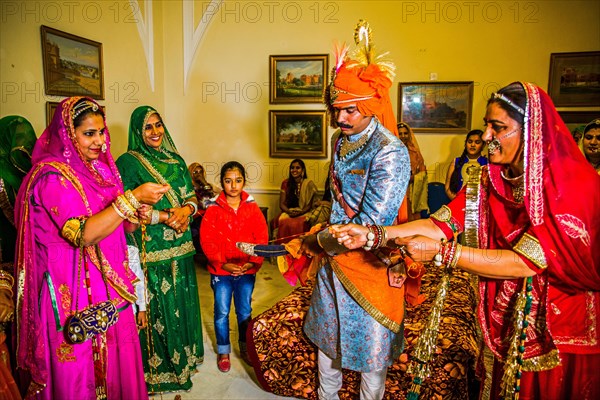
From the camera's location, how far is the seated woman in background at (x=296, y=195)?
6145mm

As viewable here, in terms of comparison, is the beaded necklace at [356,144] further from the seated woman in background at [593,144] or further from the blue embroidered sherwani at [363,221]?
the seated woman in background at [593,144]

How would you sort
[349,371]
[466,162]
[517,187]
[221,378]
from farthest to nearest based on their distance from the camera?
[466,162] < [221,378] < [349,371] < [517,187]

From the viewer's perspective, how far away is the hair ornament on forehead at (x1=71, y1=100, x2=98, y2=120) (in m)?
2.00

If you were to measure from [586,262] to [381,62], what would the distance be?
4.50 feet

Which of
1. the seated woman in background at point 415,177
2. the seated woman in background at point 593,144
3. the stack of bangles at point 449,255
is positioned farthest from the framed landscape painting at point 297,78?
the stack of bangles at point 449,255

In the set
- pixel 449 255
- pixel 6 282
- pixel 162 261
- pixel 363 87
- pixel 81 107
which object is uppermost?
pixel 363 87

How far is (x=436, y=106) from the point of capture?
636 cm

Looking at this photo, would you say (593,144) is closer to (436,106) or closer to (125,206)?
(436,106)

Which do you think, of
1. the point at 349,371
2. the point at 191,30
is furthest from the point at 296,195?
the point at 349,371

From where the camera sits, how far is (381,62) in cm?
224

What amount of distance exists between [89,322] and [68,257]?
0.32 m

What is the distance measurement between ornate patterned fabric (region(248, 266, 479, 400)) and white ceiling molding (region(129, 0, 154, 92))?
448 centimetres

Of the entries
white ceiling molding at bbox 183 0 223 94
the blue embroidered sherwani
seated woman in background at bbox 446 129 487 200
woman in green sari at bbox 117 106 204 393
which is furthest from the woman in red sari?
white ceiling molding at bbox 183 0 223 94

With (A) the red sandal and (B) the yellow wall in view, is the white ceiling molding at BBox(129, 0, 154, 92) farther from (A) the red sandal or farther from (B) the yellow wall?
(A) the red sandal
